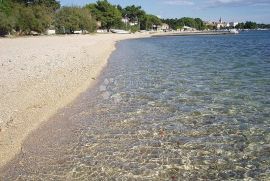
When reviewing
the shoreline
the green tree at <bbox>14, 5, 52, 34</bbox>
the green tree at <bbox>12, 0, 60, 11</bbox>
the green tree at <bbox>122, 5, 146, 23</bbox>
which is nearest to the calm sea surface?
the shoreline

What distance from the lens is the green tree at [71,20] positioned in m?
102

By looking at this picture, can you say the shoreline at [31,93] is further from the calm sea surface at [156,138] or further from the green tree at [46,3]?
the green tree at [46,3]

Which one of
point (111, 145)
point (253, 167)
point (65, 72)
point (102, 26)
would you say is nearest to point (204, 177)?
point (253, 167)

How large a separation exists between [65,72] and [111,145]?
13036 millimetres

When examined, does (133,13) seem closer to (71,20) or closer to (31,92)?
(71,20)

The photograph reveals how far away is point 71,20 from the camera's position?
10269cm

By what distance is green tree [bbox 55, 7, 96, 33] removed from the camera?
10150cm

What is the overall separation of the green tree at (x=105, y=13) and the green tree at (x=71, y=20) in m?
30.1

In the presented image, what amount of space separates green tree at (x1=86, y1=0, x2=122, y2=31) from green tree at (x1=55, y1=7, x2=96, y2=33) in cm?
3011

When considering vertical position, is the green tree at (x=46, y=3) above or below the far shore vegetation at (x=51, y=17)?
above

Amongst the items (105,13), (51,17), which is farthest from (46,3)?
(105,13)

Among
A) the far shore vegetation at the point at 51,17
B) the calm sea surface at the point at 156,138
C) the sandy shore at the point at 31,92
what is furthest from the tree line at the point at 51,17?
the calm sea surface at the point at 156,138

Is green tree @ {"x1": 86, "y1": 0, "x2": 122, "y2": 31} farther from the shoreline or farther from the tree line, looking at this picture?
the shoreline

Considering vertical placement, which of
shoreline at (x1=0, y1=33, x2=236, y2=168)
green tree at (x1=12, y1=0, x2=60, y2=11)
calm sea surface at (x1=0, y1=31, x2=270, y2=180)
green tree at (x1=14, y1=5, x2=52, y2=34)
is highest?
green tree at (x1=12, y1=0, x2=60, y2=11)
